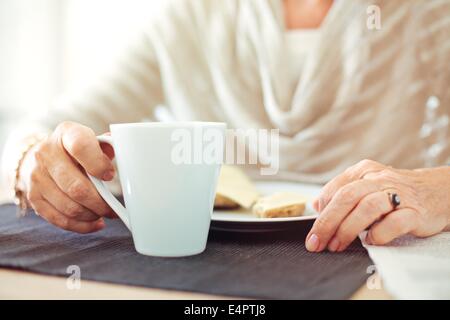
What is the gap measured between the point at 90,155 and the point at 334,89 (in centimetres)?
76

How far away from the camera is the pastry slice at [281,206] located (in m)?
0.53

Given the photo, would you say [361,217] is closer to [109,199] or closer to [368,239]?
[368,239]

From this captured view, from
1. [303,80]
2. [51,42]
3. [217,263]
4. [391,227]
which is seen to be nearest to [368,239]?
[391,227]

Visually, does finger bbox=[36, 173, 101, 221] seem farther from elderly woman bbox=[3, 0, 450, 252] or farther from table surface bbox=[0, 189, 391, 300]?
elderly woman bbox=[3, 0, 450, 252]

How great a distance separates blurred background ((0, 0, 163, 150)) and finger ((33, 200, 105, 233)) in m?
→ 1.60

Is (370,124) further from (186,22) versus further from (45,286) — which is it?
(45,286)

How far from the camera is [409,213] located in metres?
0.45

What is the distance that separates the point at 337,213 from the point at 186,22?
3.01 ft

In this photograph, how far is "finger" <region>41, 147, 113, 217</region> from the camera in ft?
1.65

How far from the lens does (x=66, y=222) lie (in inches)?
20.7
